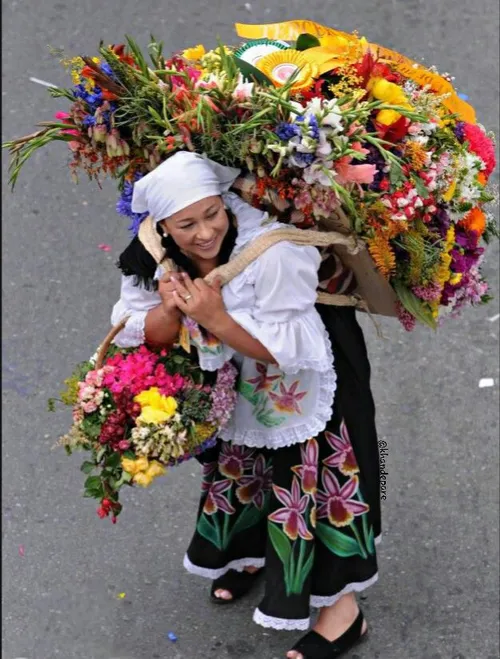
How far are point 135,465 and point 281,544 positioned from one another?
664 millimetres

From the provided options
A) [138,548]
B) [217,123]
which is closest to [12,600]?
[138,548]

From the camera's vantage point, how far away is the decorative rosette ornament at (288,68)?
10.8ft

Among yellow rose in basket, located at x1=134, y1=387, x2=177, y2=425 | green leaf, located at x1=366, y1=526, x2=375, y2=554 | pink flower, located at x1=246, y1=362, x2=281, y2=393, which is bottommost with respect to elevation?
green leaf, located at x1=366, y1=526, x2=375, y2=554

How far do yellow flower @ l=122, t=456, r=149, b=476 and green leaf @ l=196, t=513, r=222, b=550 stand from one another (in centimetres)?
76

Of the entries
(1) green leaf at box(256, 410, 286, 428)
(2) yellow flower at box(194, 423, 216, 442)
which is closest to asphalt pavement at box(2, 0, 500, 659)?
(1) green leaf at box(256, 410, 286, 428)

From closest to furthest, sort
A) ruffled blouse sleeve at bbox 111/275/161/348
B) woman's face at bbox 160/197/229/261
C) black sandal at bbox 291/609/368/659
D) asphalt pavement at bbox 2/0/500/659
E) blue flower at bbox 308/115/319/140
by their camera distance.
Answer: blue flower at bbox 308/115/319/140 → woman's face at bbox 160/197/229/261 → ruffled blouse sleeve at bbox 111/275/161/348 → black sandal at bbox 291/609/368/659 → asphalt pavement at bbox 2/0/500/659

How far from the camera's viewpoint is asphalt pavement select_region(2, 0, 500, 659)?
4.27 metres

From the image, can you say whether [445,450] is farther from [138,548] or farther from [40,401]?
[40,401]

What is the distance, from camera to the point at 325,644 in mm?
4016

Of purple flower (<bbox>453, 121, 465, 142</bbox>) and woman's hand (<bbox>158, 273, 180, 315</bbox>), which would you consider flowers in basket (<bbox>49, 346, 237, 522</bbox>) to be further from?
purple flower (<bbox>453, 121, 465, 142</bbox>)

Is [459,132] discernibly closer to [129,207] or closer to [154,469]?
[129,207]

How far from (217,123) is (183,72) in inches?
6.7

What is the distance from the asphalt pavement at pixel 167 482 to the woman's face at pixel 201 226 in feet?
4.35

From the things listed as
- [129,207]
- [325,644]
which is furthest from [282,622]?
[129,207]
